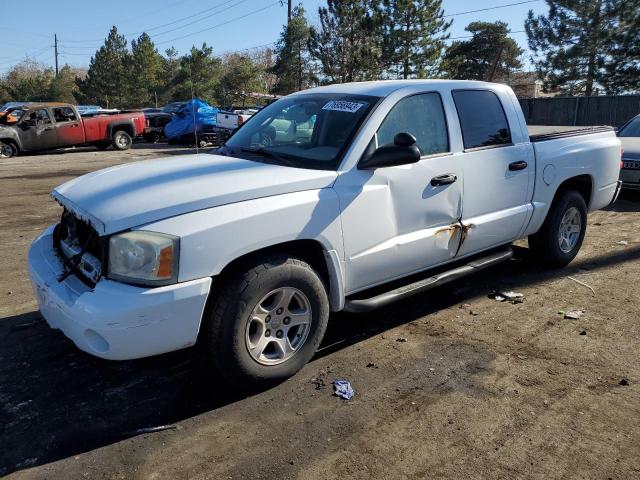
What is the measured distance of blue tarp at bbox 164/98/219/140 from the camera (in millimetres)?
23292

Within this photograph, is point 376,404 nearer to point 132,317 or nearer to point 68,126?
point 132,317

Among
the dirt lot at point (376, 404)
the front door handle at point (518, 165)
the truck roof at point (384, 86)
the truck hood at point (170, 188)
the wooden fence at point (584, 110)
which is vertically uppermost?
the wooden fence at point (584, 110)

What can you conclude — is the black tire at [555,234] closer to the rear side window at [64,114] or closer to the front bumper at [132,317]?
the front bumper at [132,317]

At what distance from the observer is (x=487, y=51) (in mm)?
56375

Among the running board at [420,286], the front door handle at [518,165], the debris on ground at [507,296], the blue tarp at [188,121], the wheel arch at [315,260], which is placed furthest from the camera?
the blue tarp at [188,121]

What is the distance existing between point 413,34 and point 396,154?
37.7 meters

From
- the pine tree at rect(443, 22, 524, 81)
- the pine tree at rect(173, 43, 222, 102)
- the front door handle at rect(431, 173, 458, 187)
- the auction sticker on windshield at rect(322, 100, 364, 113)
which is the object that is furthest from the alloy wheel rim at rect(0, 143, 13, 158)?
the pine tree at rect(443, 22, 524, 81)

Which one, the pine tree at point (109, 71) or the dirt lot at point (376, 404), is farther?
the pine tree at point (109, 71)

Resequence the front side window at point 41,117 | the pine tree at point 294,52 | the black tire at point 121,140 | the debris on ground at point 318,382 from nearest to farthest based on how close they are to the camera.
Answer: the debris on ground at point 318,382 < the front side window at point 41,117 < the black tire at point 121,140 < the pine tree at point 294,52

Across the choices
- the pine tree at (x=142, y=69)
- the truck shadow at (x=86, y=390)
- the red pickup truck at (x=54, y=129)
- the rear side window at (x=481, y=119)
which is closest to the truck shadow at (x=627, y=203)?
the rear side window at (x=481, y=119)

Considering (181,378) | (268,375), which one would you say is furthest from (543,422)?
(181,378)

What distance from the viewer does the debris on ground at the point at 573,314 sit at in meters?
4.50

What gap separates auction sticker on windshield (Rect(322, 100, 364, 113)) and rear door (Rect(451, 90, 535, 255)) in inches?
37.2

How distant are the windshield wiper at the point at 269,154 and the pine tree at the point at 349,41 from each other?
1467 inches
